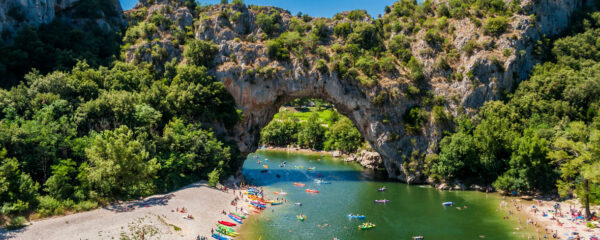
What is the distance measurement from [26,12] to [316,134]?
232 feet

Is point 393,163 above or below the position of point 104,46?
below

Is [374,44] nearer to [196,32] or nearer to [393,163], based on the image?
[393,163]

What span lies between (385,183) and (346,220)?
2145cm

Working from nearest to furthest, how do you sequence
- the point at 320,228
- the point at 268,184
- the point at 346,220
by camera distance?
the point at 320,228
the point at 346,220
the point at 268,184

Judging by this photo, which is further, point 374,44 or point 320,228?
point 374,44

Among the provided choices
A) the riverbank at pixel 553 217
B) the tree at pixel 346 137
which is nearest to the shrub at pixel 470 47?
the riverbank at pixel 553 217

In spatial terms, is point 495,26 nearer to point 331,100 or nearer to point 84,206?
point 331,100

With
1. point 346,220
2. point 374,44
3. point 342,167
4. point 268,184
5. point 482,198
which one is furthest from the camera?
point 342,167

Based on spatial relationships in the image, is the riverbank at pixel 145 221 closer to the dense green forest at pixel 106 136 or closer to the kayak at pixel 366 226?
the dense green forest at pixel 106 136

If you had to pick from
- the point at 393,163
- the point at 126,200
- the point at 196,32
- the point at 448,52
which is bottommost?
the point at 126,200

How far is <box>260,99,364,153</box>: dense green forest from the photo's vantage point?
8994cm

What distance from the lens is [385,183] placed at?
205 feet

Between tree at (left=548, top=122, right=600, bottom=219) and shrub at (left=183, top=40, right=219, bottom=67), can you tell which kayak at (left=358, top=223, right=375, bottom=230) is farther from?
shrub at (left=183, top=40, right=219, bottom=67)

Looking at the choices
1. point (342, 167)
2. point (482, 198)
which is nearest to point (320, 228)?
point (482, 198)
